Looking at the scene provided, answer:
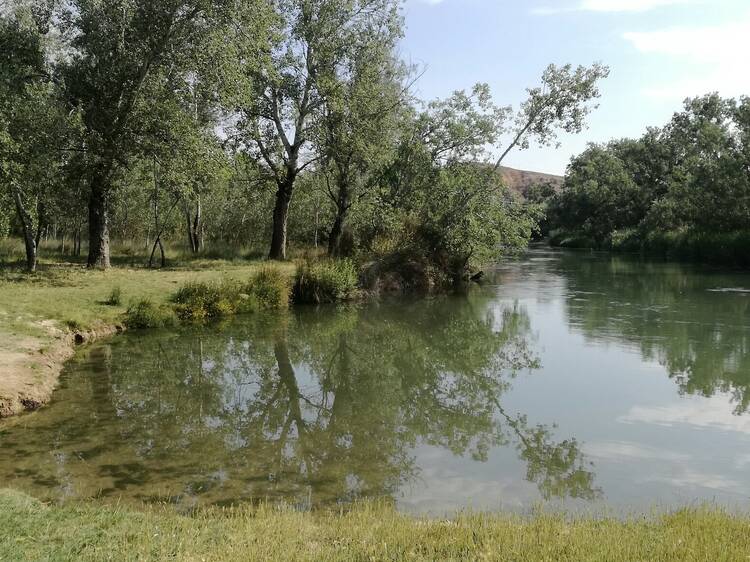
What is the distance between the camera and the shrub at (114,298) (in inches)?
689

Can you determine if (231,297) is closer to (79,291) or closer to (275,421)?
(79,291)

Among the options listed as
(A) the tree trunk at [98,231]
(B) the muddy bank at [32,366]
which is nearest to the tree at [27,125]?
(A) the tree trunk at [98,231]

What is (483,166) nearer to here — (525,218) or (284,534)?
(525,218)

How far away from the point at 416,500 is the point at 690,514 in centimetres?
287

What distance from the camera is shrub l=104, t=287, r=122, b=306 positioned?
17.5m

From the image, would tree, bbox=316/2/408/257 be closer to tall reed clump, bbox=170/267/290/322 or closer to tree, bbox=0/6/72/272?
tall reed clump, bbox=170/267/290/322

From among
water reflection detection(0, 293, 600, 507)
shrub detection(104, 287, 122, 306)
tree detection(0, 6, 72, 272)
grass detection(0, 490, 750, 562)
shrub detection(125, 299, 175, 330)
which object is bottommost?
water reflection detection(0, 293, 600, 507)

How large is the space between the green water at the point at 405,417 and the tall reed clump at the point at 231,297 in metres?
0.89

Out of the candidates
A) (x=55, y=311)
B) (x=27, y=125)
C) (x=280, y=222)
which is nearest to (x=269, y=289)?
(x=55, y=311)

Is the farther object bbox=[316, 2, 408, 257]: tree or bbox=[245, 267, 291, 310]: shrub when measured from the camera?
bbox=[316, 2, 408, 257]: tree

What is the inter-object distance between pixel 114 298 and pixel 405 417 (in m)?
10.8

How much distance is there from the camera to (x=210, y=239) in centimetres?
3850

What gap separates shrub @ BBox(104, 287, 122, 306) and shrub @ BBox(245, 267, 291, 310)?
442 cm

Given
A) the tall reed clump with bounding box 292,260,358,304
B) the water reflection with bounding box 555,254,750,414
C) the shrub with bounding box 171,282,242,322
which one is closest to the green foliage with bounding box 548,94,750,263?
the water reflection with bounding box 555,254,750,414
